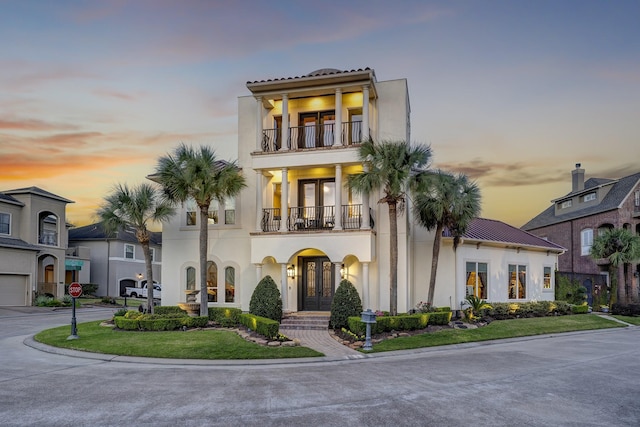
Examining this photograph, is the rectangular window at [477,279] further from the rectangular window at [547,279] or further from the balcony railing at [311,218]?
the balcony railing at [311,218]

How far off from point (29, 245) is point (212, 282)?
67.3 ft

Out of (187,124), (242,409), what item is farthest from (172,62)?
(242,409)

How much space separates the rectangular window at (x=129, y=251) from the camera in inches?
1933

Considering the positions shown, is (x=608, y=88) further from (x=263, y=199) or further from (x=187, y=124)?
(x=187, y=124)

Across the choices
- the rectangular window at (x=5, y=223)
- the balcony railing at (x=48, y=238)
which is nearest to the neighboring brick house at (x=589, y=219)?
the balcony railing at (x=48, y=238)

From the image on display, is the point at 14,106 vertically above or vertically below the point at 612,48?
below

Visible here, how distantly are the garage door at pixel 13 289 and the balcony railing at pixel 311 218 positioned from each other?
23.1 meters

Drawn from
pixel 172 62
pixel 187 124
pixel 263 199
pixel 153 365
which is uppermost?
pixel 172 62

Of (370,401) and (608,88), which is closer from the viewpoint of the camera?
(370,401)

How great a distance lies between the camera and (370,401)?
920cm

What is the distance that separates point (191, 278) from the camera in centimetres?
2398

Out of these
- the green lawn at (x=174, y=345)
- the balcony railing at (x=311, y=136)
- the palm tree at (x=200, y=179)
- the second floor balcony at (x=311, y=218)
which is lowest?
the green lawn at (x=174, y=345)

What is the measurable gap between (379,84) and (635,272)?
94.3 ft

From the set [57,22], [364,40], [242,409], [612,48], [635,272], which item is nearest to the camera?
[242,409]
